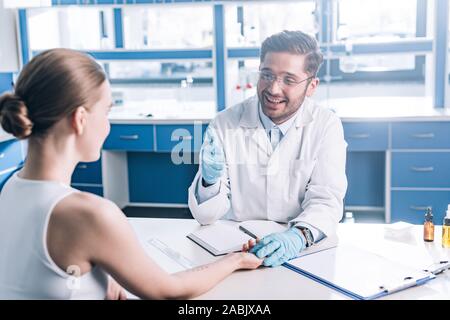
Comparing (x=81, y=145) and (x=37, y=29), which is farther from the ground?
(x=37, y=29)

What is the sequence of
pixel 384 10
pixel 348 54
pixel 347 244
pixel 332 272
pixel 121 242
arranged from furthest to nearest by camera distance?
pixel 384 10, pixel 348 54, pixel 347 244, pixel 332 272, pixel 121 242

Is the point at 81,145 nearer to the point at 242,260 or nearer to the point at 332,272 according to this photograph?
the point at 242,260

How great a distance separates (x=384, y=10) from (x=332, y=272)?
317 cm

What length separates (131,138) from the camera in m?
3.70

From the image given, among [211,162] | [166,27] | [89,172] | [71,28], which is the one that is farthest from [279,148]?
[71,28]

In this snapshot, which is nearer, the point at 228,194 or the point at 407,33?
the point at 228,194

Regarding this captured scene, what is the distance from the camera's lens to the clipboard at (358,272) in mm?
1166

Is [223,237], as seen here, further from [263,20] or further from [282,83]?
[263,20]

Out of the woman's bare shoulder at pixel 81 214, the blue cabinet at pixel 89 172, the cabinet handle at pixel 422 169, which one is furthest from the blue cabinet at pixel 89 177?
the woman's bare shoulder at pixel 81 214

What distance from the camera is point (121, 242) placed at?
0.98 m

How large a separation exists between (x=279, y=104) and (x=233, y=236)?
590mm

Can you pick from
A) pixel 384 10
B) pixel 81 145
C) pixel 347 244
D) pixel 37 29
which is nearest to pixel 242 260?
pixel 347 244

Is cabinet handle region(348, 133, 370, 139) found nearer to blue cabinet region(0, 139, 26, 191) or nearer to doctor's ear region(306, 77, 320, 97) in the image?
doctor's ear region(306, 77, 320, 97)

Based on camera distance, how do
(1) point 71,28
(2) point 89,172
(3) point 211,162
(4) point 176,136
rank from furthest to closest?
(1) point 71,28, (2) point 89,172, (4) point 176,136, (3) point 211,162
